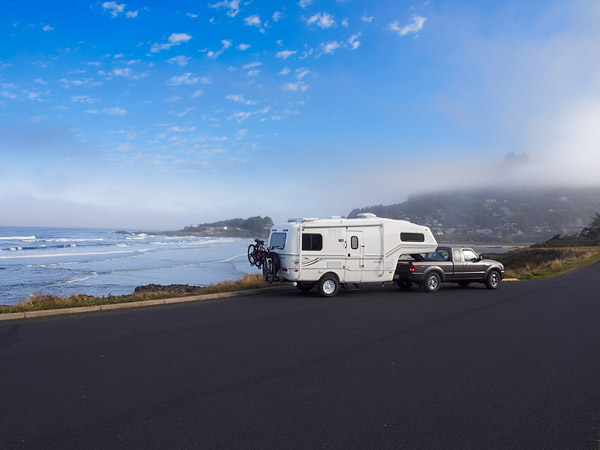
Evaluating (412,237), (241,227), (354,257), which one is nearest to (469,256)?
(412,237)

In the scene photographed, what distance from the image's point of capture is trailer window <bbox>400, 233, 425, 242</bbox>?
1530 cm

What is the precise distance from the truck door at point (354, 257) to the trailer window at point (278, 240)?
212 centimetres

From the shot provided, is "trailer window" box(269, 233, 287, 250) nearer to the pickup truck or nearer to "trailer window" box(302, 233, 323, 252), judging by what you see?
"trailer window" box(302, 233, 323, 252)

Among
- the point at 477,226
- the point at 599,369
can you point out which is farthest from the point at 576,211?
the point at 599,369

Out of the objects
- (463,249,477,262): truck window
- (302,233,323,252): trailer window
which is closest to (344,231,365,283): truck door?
(302,233,323,252): trailer window

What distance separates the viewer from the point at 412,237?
15516mm

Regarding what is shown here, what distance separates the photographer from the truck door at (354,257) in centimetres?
1437

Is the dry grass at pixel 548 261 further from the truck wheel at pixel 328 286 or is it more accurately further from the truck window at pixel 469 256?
the truck wheel at pixel 328 286

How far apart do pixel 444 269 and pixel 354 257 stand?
161 inches

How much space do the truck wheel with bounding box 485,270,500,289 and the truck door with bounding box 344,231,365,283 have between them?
593cm

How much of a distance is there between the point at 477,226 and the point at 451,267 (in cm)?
7804

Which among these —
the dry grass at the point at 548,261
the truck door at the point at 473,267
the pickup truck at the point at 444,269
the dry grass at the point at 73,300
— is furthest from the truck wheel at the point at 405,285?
the dry grass at the point at 548,261

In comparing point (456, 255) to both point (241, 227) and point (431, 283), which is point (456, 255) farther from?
point (241, 227)

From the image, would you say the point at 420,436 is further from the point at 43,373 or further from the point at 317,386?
the point at 43,373
